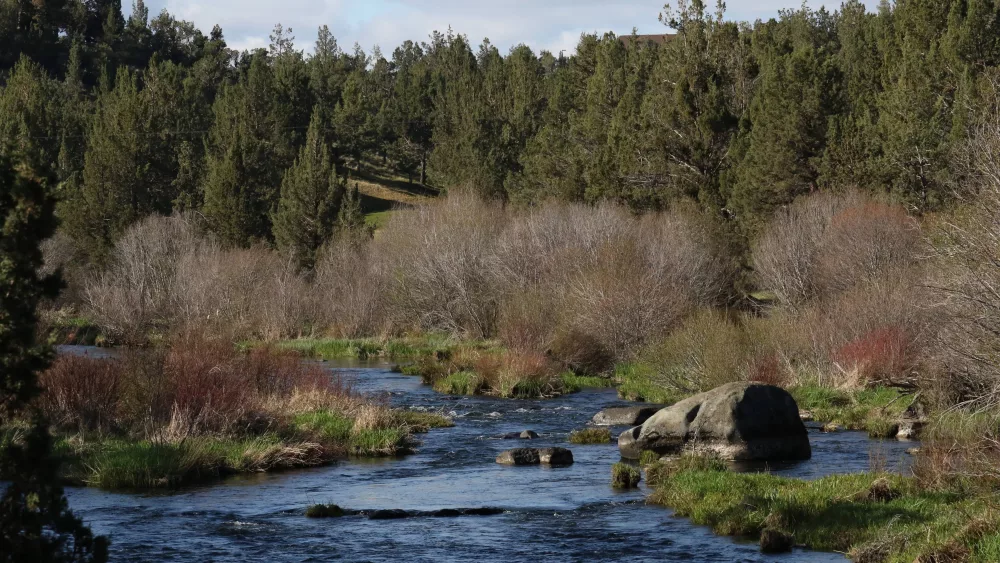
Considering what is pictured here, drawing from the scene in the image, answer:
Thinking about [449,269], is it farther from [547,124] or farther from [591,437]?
[547,124]

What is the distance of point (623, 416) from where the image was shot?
33375 mm

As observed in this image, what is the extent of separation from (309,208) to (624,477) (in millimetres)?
56476

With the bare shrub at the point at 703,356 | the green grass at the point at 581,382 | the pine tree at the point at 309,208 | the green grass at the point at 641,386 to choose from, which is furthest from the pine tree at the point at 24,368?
the pine tree at the point at 309,208

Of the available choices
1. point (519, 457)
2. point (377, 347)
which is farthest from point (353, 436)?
point (377, 347)

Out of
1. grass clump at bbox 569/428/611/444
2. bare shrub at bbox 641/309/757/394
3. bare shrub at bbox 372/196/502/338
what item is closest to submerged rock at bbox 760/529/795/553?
grass clump at bbox 569/428/611/444

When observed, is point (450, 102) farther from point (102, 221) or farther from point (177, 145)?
point (102, 221)

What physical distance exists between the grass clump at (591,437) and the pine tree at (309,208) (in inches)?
1918

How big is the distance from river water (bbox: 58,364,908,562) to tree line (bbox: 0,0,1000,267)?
43.6 feet

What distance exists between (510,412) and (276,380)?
7.80 metres

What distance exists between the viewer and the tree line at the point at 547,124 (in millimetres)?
55125

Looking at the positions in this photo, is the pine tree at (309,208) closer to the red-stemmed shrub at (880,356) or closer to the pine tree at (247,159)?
the pine tree at (247,159)

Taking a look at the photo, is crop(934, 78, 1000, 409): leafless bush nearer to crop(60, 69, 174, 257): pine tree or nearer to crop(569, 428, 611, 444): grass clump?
crop(569, 428, 611, 444): grass clump

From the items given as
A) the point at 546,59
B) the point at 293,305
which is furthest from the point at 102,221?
the point at 546,59

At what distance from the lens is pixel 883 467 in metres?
23.7
